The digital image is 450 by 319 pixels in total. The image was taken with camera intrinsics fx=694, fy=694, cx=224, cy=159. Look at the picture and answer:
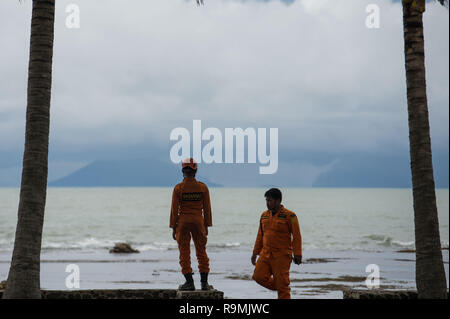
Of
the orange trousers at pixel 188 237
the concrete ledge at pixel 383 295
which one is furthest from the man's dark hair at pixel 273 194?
the concrete ledge at pixel 383 295

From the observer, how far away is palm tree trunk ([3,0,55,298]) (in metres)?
8.81

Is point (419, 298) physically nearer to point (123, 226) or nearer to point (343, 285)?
point (343, 285)

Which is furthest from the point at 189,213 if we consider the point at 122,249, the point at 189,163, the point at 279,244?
the point at 122,249

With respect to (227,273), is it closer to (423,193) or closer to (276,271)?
(276,271)

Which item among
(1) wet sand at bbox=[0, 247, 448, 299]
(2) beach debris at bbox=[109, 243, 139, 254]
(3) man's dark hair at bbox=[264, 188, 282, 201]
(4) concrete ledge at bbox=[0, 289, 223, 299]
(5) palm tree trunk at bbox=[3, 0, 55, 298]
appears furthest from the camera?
(2) beach debris at bbox=[109, 243, 139, 254]

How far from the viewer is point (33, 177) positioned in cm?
884

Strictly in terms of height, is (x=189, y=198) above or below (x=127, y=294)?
above

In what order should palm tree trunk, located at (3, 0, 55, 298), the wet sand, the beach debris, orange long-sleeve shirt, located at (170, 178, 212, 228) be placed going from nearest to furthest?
palm tree trunk, located at (3, 0, 55, 298) → orange long-sleeve shirt, located at (170, 178, 212, 228) → the wet sand → the beach debris

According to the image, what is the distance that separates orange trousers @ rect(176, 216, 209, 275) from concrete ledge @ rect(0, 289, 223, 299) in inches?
19.0

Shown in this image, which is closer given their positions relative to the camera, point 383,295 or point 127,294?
point 383,295

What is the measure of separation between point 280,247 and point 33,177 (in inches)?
133

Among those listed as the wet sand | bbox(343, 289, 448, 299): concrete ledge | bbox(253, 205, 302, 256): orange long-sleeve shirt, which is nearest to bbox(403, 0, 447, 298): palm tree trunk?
bbox(343, 289, 448, 299): concrete ledge

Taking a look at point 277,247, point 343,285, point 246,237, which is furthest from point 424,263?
point 246,237

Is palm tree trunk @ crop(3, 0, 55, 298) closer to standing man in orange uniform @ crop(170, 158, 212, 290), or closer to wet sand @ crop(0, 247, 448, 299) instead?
standing man in orange uniform @ crop(170, 158, 212, 290)
